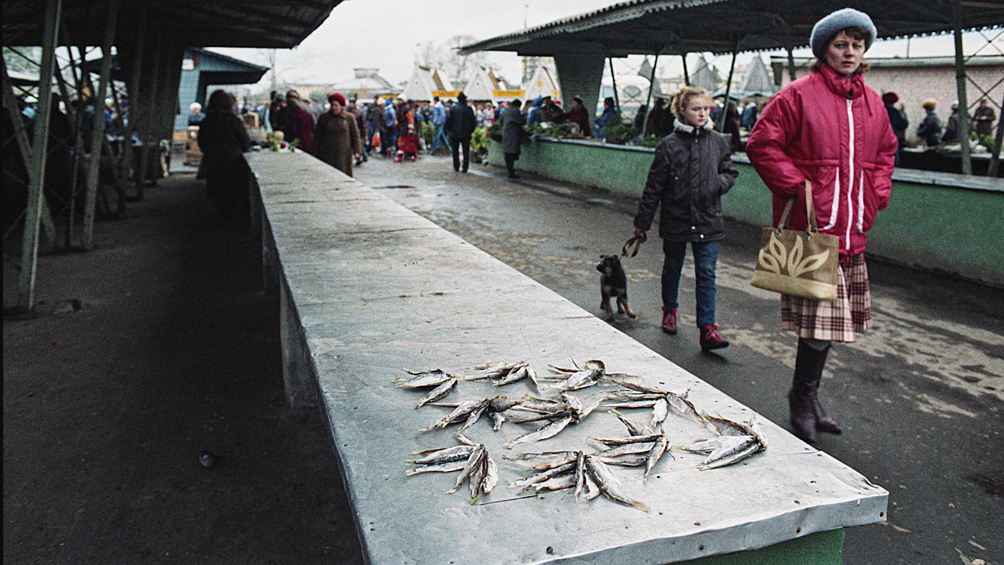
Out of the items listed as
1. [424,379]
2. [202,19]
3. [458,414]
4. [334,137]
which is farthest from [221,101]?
[458,414]

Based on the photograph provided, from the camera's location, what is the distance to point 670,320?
19.4 ft

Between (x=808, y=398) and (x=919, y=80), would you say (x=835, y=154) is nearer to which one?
Answer: (x=808, y=398)

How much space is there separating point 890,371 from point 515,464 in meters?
4.19

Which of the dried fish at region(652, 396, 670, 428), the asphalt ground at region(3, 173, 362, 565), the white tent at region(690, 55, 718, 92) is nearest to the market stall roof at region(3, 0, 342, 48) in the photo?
the asphalt ground at region(3, 173, 362, 565)

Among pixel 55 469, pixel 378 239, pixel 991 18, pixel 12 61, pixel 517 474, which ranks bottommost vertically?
pixel 55 469

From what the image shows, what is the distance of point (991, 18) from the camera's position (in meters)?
12.2

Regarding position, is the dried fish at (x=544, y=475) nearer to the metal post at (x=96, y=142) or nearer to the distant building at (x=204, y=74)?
the metal post at (x=96, y=142)

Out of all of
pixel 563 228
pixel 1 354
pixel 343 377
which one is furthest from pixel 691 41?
pixel 343 377

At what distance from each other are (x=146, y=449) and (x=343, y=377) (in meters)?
2.27

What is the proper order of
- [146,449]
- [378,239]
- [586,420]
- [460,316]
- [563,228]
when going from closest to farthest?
[586,420]
[460,316]
[146,449]
[378,239]
[563,228]

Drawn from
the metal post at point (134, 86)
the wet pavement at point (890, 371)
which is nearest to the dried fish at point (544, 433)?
the wet pavement at point (890, 371)

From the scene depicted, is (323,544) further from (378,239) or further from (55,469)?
(378,239)

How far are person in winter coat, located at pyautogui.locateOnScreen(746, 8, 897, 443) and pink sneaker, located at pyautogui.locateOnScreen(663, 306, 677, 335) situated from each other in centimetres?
204

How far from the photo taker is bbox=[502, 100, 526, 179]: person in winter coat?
19062 mm
